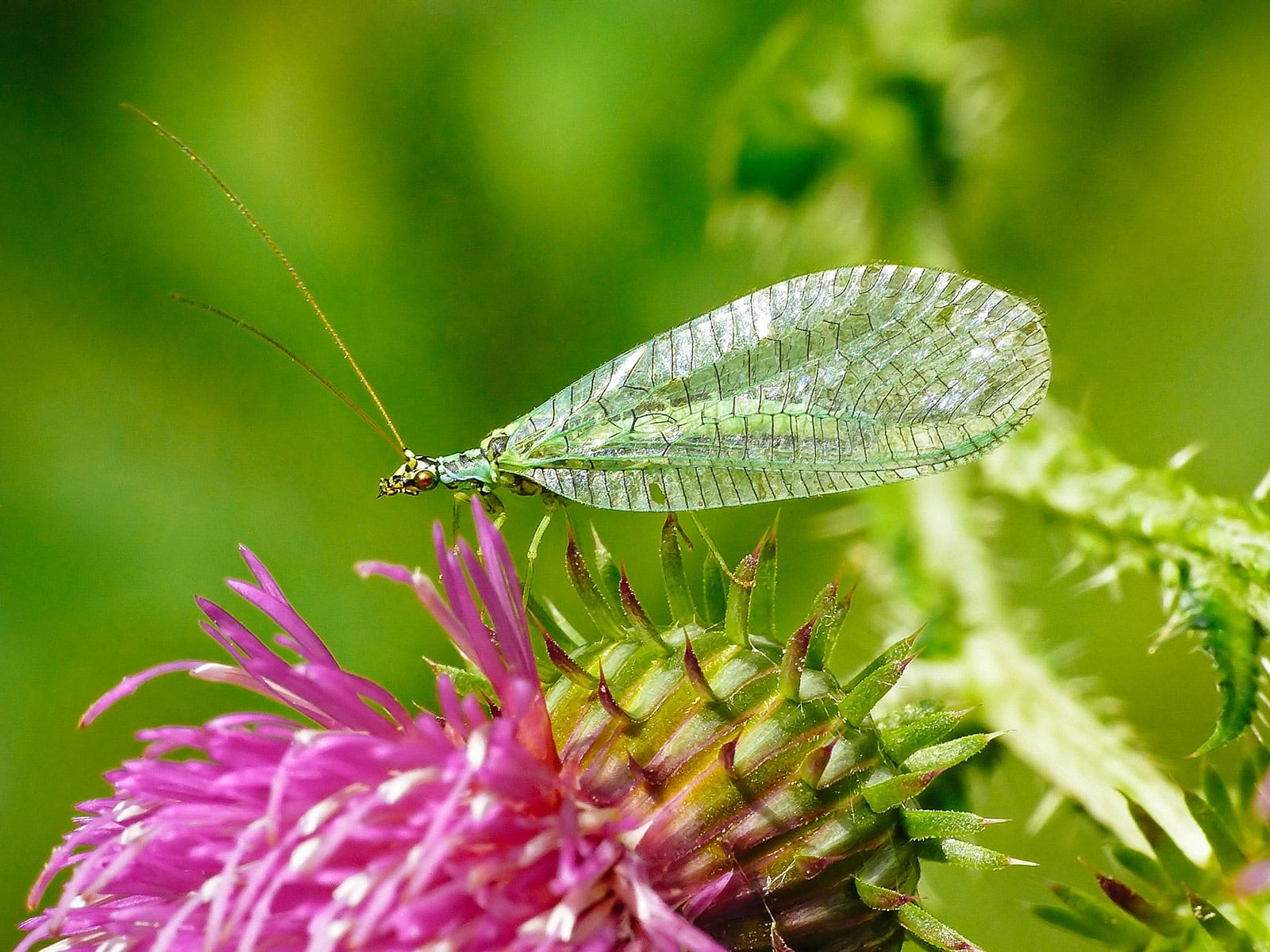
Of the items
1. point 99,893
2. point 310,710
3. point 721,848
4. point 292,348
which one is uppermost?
point 292,348

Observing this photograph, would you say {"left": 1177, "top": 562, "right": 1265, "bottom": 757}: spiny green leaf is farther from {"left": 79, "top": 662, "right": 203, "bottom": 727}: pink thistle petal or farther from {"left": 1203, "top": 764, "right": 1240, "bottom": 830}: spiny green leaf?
{"left": 79, "top": 662, "right": 203, "bottom": 727}: pink thistle petal

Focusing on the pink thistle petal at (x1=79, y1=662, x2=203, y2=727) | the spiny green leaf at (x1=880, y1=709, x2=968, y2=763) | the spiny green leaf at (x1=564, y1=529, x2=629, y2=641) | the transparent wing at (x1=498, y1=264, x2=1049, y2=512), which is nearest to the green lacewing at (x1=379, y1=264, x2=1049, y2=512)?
the transparent wing at (x1=498, y1=264, x2=1049, y2=512)

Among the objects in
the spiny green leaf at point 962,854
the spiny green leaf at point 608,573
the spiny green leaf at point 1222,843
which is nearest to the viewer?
the spiny green leaf at point 962,854

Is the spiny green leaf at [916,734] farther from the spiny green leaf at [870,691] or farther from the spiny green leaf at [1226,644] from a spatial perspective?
the spiny green leaf at [1226,644]

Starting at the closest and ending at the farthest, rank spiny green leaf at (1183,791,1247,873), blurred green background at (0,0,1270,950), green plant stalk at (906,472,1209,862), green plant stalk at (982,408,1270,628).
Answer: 1. spiny green leaf at (1183,791,1247,873)
2. green plant stalk at (982,408,1270,628)
3. green plant stalk at (906,472,1209,862)
4. blurred green background at (0,0,1270,950)

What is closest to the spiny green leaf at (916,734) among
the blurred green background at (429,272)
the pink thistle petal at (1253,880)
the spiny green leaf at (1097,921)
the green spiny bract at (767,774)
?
the green spiny bract at (767,774)

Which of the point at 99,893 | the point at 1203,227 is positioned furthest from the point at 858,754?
the point at 1203,227

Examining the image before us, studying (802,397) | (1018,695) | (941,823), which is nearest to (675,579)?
(802,397)

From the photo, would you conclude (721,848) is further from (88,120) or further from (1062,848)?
(88,120)
